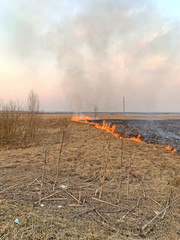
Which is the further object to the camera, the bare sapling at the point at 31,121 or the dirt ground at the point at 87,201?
the bare sapling at the point at 31,121

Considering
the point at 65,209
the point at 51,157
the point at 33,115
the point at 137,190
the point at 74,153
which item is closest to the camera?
the point at 65,209

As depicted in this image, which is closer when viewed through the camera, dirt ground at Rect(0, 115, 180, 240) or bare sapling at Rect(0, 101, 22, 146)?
dirt ground at Rect(0, 115, 180, 240)

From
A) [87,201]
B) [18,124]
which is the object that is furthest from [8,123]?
[87,201]

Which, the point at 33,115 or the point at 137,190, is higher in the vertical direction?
the point at 33,115

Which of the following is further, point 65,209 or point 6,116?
point 6,116

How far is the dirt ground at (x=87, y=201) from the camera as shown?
2.67 metres

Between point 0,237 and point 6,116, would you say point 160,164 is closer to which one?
point 0,237

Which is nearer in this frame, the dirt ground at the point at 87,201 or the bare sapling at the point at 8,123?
the dirt ground at the point at 87,201

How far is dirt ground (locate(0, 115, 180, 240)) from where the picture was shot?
267cm

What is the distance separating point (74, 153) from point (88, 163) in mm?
1395

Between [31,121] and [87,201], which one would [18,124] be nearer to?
[31,121]

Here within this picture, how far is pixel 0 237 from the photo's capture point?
2.40m

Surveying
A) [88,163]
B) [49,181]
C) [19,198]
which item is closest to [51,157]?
[88,163]

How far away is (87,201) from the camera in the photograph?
3.60 meters
